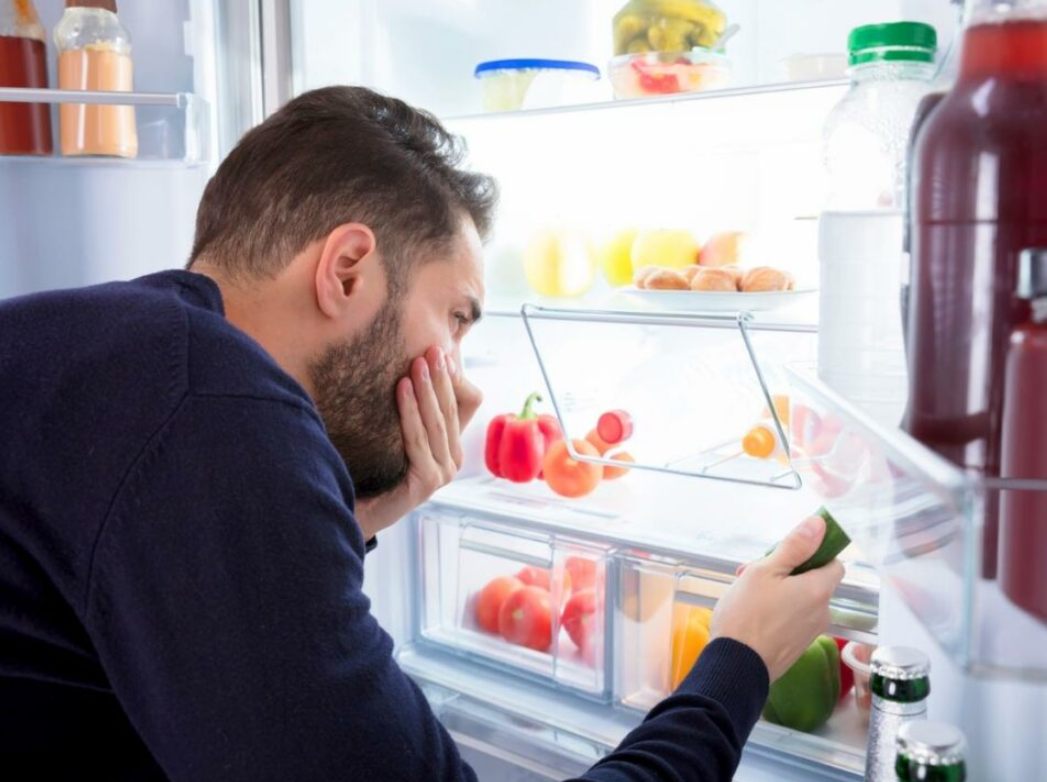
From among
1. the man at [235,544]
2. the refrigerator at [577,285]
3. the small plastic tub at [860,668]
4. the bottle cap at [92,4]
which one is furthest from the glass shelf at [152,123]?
the small plastic tub at [860,668]

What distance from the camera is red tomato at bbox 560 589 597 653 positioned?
1.62 metres

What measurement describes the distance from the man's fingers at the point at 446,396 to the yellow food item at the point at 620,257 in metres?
0.50

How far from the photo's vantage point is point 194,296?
933 mm

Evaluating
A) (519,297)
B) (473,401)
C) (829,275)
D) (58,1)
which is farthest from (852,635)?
(58,1)

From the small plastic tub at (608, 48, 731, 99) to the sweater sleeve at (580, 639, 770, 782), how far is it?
2.61ft

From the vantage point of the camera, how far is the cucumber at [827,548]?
1065 mm

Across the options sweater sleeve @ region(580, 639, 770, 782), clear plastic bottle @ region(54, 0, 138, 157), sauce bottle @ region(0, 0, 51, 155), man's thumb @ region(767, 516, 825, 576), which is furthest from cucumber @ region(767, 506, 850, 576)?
sauce bottle @ region(0, 0, 51, 155)

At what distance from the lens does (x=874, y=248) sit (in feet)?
2.46

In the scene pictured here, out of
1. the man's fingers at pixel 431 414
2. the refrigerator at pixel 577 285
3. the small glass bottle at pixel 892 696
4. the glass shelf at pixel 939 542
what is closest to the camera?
the glass shelf at pixel 939 542

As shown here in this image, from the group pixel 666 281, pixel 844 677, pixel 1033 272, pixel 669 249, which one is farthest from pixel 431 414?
pixel 1033 272

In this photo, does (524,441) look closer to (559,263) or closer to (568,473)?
(568,473)

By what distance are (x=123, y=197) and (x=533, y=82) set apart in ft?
2.09

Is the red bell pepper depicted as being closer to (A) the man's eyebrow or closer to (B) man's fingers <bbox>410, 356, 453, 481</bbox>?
(B) man's fingers <bbox>410, 356, 453, 481</bbox>

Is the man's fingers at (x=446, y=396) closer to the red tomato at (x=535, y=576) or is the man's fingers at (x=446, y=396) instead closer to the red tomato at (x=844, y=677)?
the red tomato at (x=535, y=576)
